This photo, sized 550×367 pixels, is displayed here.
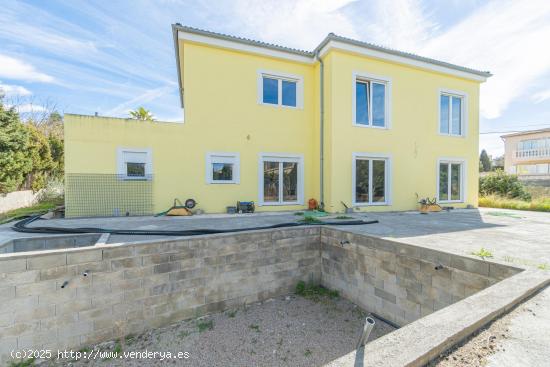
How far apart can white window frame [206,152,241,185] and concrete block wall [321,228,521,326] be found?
14.2ft

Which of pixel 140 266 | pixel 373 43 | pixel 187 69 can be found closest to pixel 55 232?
pixel 140 266

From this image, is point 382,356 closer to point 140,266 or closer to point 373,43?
point 140,266

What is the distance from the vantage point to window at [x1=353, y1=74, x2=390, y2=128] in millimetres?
9336

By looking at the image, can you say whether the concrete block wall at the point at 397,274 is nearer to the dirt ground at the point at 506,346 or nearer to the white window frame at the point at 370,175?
the dirt ground at the point at 506,346

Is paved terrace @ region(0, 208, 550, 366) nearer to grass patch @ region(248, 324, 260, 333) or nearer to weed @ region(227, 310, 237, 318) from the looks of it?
weed @ region(227, 310, 237, 318)

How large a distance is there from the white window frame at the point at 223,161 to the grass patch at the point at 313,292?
4592 mm

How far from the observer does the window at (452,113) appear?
10.8 m

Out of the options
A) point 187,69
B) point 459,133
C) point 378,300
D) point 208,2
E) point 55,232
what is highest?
point 208,2

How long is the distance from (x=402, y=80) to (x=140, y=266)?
1071 centimetres

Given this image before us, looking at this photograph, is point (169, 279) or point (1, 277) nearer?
point (1, 277)

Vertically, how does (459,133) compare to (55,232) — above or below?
above

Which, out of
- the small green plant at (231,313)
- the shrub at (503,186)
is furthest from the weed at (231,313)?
the shrub at (503,186)

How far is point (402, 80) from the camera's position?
982 centimetres

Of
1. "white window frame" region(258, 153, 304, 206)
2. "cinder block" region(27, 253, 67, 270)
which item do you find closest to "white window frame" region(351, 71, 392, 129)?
"white window frame" region(258, 153, 304, 206)
